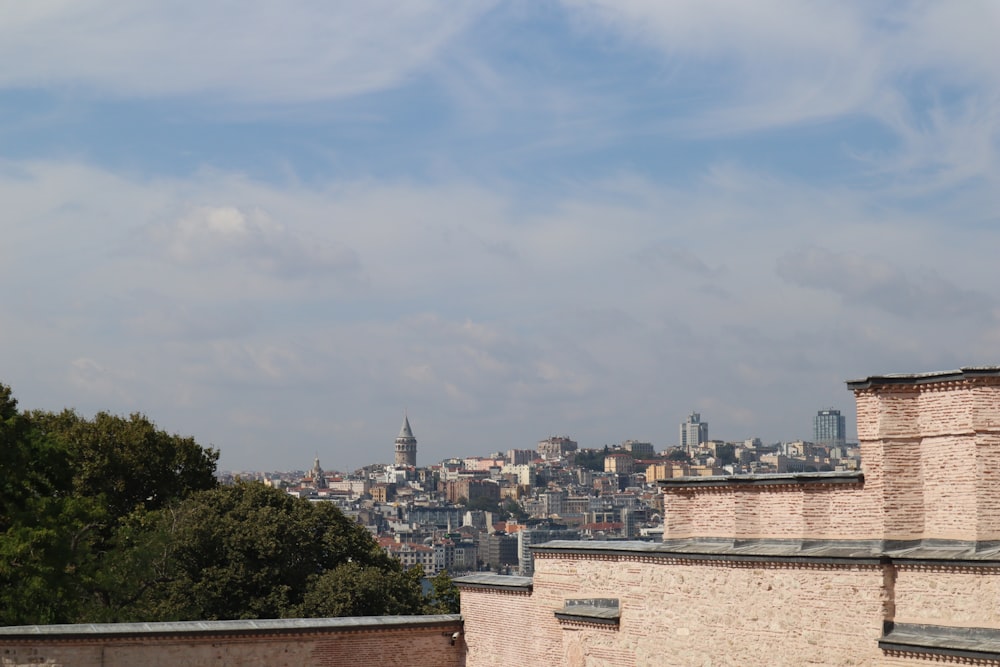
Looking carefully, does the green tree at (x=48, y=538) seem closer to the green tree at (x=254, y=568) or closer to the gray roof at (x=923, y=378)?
the green tree at (x=254, y=568)

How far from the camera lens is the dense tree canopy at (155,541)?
2311 centimetres

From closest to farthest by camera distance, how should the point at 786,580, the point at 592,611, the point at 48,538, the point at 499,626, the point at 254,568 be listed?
the point at 786,580
the point at 592,611
the point at 499,626
the point at 48,538
the point at 254,568

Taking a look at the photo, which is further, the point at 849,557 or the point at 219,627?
the point at 219,627

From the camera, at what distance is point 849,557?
13.5m

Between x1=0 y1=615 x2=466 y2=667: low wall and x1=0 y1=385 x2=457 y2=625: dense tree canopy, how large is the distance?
227 inches

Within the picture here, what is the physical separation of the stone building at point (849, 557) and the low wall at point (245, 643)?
12.0ft

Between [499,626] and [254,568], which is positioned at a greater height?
[499,626]

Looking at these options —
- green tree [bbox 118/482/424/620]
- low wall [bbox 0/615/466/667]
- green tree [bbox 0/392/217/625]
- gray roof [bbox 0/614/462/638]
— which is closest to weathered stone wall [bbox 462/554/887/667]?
low wall [bbox 0/615/466/667]

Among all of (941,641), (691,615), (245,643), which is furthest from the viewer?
(245,643)

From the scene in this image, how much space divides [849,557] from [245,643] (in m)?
9.22

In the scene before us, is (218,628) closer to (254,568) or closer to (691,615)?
(691,615)

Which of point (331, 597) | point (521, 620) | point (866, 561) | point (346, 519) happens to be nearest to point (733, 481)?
point (866, 561)

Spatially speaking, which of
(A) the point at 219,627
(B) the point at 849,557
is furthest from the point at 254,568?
(B) the point at 849,557

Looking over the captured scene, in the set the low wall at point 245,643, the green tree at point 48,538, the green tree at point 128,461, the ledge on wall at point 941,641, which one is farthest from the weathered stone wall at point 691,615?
the green tree at point 128,461
